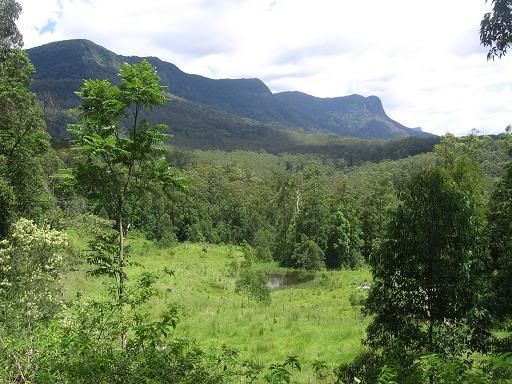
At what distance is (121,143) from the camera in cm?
1335

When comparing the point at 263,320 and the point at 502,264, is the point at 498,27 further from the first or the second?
the point at 263,320

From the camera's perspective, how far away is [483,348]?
1079 centimetres

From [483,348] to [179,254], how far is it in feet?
206

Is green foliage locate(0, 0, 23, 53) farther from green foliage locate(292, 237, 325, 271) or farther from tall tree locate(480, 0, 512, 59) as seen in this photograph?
green foliage locate(292, 237, 325, 271)

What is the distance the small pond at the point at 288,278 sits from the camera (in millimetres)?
63062

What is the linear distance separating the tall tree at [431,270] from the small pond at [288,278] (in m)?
49.5

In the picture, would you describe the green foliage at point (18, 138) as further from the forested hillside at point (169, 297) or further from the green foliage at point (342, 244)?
the green foliage at point (342, 244)

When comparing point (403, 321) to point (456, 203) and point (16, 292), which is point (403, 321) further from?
point (16, 292)

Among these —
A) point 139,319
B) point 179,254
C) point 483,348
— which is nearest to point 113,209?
point 139,319

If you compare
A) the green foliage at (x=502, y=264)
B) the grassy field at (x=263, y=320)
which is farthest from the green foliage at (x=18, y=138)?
the green foliage at (x=502, y=264)

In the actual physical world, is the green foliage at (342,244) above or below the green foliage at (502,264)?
below

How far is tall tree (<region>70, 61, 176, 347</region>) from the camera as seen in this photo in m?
13.1

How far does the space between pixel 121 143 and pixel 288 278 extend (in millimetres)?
57214

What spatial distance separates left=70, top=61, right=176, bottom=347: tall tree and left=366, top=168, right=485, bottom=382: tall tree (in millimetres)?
7268
